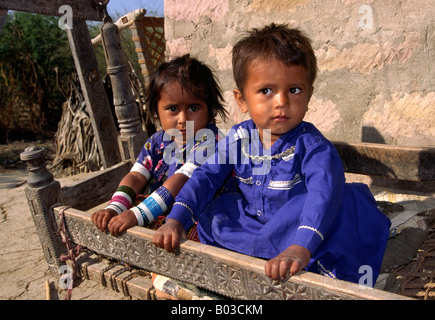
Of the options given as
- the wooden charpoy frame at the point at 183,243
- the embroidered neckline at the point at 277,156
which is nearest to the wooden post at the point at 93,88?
the wooden charpoy frame at the point at 183,243

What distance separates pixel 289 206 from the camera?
161 centimetres

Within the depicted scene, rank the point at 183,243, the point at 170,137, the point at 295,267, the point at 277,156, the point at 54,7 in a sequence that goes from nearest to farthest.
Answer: the point at 295,267 < the point at 183,243 < the point at 277,156 < the point at 170,137 < the point at 54,7

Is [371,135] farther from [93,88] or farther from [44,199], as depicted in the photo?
[93,88]

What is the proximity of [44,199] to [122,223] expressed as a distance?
2.10 ft

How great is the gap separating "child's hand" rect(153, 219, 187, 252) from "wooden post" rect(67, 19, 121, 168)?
2.59 metres

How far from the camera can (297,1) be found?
8.87 feet

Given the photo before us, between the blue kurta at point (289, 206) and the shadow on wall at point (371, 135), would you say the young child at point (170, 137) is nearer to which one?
the blue kurta at point (289, 206)

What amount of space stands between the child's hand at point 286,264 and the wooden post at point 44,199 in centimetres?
147

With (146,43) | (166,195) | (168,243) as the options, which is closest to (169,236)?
(168,243)

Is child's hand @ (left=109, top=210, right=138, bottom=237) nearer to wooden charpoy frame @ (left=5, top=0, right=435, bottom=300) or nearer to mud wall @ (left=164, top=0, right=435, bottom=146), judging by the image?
→ wooden charpoy frame @ (left=5, top=0, right=435, bottom=300)

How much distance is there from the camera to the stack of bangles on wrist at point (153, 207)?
6.30 feet

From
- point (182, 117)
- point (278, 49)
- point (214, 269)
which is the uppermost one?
point (278, 49)

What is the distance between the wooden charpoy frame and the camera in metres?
1.29
